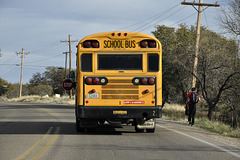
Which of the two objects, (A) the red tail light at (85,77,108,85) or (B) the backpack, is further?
(B) the backpack

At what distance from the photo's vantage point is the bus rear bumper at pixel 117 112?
11.5 meters

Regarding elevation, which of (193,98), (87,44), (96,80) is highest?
(87,44)

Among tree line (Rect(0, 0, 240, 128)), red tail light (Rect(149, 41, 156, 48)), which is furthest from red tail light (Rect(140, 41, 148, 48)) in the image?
tree line (Rect(0, 0, 240, 128))

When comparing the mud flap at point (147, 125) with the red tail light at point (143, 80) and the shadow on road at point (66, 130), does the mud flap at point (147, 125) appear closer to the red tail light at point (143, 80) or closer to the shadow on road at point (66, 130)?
the shadow on road at point (66, 130)

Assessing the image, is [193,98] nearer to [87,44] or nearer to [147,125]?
[147,125]

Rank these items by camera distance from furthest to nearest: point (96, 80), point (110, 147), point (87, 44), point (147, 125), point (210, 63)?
point (210, 63), point (147, 125), point (87, 44), point (96, 80), point (110, 147)

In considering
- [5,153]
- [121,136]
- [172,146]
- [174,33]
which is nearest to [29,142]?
[5,153]

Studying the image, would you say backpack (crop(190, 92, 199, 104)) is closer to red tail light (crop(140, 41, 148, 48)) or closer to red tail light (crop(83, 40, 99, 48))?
red tail light (crop(140, 41, 148, 48))

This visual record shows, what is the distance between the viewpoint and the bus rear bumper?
11516 millimetres

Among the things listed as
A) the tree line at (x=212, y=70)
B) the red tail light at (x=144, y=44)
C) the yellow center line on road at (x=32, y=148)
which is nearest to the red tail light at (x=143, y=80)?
the red tail light at (x=144, y=44)

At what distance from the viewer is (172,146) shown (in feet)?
32.0

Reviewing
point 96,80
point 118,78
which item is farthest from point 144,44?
point 96,80

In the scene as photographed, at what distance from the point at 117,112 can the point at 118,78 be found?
1.03 meters

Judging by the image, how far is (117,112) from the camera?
11578 millimetres
